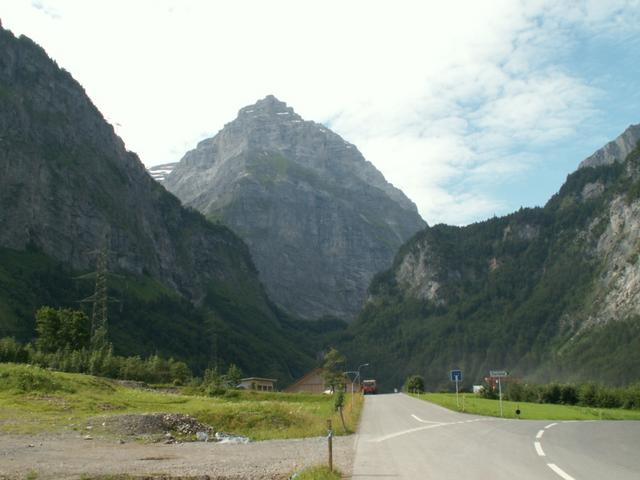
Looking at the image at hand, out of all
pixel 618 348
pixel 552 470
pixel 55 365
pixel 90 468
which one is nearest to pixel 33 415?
pixel 90 468

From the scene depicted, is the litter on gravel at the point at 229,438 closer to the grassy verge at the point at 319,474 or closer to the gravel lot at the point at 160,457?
the gravel lot at the point at 160,457

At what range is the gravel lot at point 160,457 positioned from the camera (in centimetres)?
2077

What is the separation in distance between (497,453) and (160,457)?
1287cm

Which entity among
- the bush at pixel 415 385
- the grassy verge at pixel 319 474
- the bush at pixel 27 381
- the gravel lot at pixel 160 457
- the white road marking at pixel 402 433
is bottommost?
the gravel lot at pixel 160 457

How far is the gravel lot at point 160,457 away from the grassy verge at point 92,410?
12.2 feet

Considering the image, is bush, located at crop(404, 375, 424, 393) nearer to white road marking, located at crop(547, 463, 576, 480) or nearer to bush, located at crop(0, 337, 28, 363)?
bush, located at crop(0, 337, 28, 363)

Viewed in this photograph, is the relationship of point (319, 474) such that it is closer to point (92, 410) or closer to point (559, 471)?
point (559, 471)

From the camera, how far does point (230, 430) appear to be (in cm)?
3800

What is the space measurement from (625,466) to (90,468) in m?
17.4

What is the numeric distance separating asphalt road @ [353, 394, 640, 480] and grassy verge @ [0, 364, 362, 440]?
5103 millimetres

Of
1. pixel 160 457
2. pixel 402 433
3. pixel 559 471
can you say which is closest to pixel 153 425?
pixel 160 457

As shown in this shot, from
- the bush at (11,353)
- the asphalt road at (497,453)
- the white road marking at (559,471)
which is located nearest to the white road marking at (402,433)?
the asphalt road at (497,453)

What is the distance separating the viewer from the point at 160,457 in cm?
2547

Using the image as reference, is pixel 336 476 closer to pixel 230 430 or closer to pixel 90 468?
pixel 90 468
